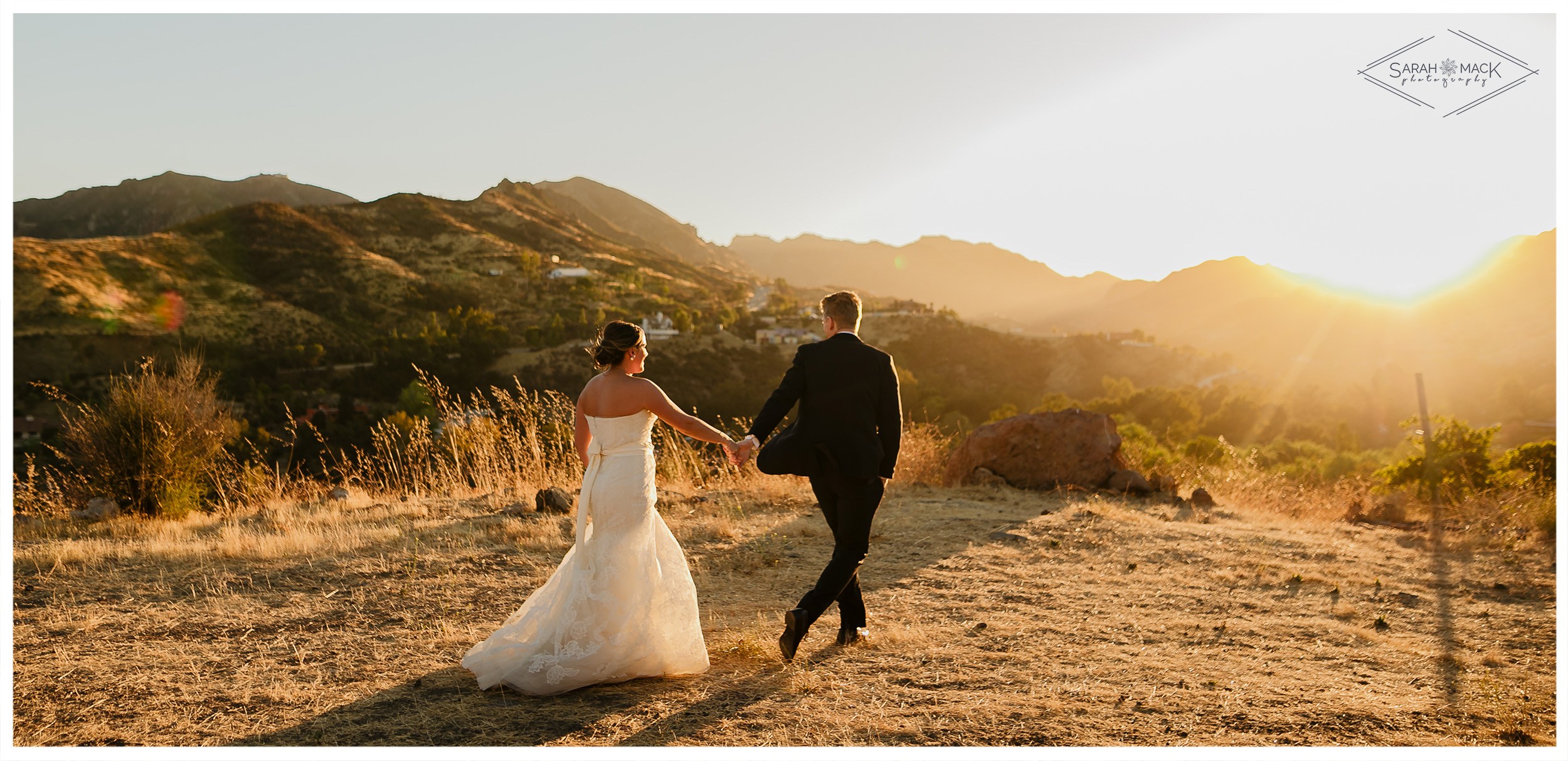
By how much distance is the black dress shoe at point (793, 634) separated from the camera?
12.9ft

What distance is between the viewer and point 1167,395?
32.8m

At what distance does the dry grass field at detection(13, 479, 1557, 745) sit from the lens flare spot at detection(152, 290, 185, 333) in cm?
5890

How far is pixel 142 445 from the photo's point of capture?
7742 mm

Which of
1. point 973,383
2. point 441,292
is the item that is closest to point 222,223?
point 441,292

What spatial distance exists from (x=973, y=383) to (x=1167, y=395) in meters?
23.9

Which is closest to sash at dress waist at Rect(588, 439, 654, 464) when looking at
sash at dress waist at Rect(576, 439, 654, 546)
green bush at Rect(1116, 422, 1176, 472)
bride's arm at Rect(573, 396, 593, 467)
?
sash at dress waist at Rect(576, 439, 654, 546)

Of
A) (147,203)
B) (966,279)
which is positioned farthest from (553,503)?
(966,279)

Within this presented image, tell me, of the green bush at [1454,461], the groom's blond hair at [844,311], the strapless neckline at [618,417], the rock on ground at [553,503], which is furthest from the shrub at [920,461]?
the strapless neckline at [618,417]

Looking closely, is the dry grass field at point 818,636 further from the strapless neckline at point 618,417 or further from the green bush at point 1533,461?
the green bush at point 1533,461

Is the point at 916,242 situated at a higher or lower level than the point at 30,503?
higher

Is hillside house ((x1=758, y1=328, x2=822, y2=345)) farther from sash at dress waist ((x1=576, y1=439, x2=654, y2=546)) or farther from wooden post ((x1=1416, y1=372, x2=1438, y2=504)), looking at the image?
sash at dress waist ((x1=576, y1=439, x2=654, y2=546))

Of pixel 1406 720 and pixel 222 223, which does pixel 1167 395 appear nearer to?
pixel 1406 720

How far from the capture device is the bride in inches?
146

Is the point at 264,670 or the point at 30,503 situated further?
the point at 30,503
